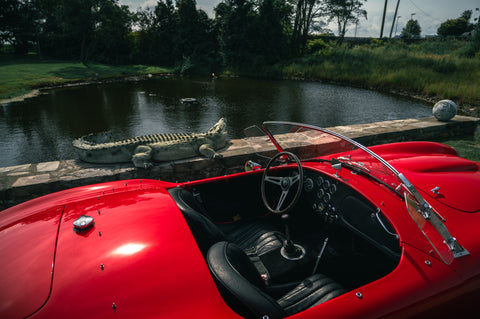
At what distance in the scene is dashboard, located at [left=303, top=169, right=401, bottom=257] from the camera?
175 centimetres

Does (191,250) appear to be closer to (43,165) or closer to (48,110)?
(43,165)

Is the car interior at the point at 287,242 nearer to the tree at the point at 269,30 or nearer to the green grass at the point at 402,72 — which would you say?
the green grass at the point at 402,72

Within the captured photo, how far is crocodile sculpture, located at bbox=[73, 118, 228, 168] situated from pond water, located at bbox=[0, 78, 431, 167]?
8.09 ft

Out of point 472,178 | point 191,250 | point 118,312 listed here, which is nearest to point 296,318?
point 191,250

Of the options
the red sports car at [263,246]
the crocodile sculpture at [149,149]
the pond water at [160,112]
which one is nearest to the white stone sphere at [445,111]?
the pond water at [160,112]

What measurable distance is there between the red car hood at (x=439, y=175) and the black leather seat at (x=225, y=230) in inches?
47.9

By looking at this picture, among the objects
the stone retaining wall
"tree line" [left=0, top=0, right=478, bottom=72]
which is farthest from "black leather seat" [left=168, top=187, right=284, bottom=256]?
"tree line" [left=0, top=0, right=478, bottom=72]

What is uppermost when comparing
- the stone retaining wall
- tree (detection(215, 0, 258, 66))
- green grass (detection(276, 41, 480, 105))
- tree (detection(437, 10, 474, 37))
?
tree (detection(437, 10, 474, 37))

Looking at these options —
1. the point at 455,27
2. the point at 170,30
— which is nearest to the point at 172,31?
the point at 170,30

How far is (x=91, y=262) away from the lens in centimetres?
131

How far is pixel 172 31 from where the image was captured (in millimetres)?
30875

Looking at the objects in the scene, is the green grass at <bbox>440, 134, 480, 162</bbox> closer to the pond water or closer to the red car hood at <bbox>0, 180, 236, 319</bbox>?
the pond water

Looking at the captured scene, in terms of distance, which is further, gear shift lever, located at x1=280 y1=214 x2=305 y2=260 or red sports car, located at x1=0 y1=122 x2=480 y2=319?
gear shift lever, located at x1=280 y1=214 x2=305 y2=260

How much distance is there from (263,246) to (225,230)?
1.57 ft
